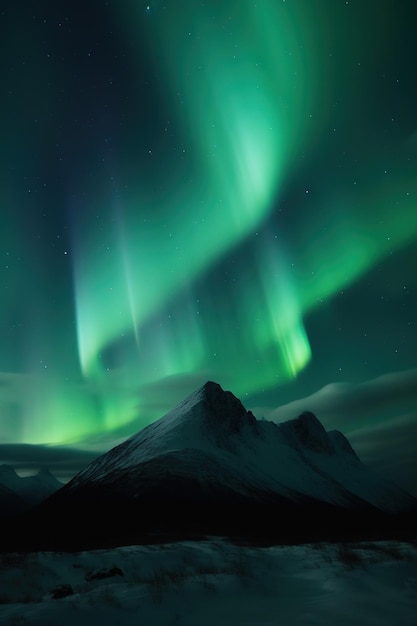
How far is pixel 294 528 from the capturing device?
11812 centimetres

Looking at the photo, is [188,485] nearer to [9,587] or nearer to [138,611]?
[9,587]

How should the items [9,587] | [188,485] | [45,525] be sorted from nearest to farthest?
1. [9,587]
2. [45,525]
3. [188,485]

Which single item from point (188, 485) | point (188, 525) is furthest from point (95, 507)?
point (188, 525)

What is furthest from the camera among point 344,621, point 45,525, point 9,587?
point 45,525

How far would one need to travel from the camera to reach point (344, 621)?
8.95 meters

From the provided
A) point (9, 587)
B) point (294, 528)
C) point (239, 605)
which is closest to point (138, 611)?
point (239, 605)

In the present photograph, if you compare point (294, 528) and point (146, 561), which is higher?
point (146, 561)

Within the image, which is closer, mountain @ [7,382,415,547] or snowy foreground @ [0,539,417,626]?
snowy foreground @ [0,539,417,626]

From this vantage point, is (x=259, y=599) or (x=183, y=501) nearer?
(x=259, y=599)

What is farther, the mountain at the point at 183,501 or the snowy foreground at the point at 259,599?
the mountain at the point at 183,501

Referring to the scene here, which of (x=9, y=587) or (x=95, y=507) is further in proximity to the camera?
(x=95, y=507)

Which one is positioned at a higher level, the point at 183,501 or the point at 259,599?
the point at 183,501

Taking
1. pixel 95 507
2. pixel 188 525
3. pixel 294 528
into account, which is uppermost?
pixel 95 507

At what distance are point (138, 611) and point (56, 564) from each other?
1763 cm
